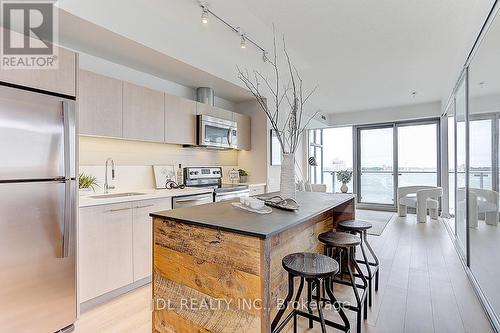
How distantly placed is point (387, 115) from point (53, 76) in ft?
22.7

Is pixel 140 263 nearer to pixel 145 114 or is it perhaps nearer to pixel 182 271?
pixel 182 271

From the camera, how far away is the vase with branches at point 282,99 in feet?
7.21

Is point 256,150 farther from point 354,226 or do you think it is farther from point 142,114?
point 354,226

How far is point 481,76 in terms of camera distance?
99.3 inches

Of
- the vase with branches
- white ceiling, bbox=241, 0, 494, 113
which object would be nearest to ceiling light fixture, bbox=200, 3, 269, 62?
the vase with branches

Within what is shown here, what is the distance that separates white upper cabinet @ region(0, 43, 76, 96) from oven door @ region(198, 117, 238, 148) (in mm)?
1794

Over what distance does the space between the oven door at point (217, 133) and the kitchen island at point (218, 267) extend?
1.97 m

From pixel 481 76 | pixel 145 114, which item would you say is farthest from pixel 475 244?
pixel 145 114

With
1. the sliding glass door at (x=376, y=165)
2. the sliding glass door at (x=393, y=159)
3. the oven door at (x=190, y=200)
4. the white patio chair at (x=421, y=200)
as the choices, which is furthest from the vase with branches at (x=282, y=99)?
the white patio chair at (x=421, y=200)

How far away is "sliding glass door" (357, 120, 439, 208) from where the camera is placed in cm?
656

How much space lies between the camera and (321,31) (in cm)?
285

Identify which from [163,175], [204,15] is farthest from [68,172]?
[204,15]

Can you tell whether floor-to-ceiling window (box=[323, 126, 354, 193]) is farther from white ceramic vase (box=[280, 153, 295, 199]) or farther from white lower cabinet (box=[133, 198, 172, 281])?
white lower cabinet (box=[133, 198, 172, 281])

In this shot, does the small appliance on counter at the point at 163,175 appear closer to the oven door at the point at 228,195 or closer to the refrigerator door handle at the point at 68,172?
the oven door at the point at 228,195
